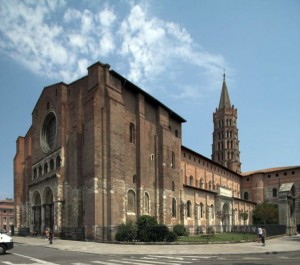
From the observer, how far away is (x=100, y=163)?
35.2m

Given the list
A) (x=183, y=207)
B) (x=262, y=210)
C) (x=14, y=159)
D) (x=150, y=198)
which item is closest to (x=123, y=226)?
(x=150, y=198)

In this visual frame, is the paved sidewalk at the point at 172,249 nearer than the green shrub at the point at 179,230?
Yes

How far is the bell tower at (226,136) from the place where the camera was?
102 meters

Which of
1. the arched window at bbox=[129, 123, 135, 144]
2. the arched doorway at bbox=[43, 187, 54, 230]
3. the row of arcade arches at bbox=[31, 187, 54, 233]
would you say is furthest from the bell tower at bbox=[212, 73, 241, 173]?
the arched doorway at bbox=[43, 187, 54, 230]

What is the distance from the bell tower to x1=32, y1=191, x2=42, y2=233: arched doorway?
214ft

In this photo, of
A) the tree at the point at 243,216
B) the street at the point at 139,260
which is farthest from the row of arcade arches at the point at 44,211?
the tree at the point at 243,216

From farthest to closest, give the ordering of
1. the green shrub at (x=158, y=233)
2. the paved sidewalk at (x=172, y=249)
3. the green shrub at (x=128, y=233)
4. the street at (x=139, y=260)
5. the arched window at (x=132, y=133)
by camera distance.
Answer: the arched window at (x=132, y=133) < the green shrub at (x=128, y=233) < the green shrub at (x=158, y=233) < the paved sidewalk at (x=172, y=249) < the street at (x=139, y=260)

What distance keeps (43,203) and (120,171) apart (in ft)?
38.0

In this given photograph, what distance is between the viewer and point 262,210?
70.5 metres

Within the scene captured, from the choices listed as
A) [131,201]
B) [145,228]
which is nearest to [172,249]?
[145,228]

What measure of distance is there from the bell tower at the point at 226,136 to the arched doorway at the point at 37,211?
65204mm

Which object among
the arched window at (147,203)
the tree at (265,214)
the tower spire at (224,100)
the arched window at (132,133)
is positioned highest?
the tower spire at (224,100)

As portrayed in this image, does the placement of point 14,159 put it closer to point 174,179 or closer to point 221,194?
point 174,179

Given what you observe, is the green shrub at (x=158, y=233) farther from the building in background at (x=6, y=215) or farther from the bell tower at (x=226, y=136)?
the building in background at (x=6, y=215)
